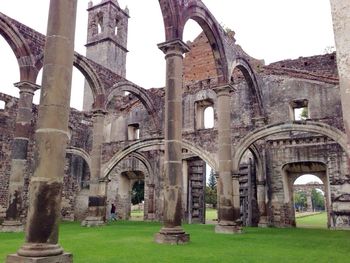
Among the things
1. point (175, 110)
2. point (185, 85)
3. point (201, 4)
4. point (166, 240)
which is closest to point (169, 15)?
point (201, 4)

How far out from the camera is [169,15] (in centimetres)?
953

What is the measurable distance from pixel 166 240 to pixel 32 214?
3835mm

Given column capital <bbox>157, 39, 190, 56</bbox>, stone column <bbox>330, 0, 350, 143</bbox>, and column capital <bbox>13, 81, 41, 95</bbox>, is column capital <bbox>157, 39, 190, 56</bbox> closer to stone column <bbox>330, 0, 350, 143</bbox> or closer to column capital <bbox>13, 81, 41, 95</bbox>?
stone column <bbox>330, 0, 350, 143</bbox>

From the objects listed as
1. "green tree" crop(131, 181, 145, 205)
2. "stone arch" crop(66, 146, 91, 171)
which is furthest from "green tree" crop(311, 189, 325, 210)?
"stone arch" crop(66, 146, 91, 171)

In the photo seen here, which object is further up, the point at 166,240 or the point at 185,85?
the point at 185,85

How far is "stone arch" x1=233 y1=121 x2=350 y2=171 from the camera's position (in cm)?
1116

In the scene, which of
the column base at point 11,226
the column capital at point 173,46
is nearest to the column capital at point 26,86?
the column base at point 11,226

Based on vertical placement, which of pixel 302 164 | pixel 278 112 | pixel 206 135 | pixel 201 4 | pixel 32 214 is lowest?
pixel 32 214

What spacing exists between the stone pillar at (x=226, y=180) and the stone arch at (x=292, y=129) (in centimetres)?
99

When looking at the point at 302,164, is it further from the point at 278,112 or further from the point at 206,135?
the point at 206,135

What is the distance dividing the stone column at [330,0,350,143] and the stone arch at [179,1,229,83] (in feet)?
19.4

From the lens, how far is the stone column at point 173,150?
7770mm

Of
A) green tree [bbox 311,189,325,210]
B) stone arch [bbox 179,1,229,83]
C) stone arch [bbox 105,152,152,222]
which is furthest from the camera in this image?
green tree [bbox 311,189,325,210]

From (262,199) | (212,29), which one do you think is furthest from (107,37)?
(262,199)
